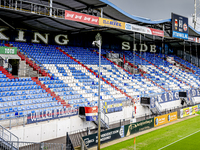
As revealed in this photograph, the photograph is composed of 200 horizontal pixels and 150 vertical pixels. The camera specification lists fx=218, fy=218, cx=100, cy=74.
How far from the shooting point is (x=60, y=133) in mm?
18016

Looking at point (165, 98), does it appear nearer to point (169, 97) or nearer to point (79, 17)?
point (169, 97)

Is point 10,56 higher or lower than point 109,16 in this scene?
lower

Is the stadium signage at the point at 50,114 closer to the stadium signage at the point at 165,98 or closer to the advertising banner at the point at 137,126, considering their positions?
the advertising banner at the point at 137,126

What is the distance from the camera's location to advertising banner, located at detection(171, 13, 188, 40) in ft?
112

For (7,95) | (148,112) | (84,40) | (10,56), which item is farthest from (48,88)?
(84,40)

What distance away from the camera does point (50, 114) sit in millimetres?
17297

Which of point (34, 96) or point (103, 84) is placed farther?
point (103, 84)

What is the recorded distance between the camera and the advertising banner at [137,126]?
65.0 feet

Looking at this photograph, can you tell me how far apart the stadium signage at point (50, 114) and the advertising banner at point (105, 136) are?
341cm

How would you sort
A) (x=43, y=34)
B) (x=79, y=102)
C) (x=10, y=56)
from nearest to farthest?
1. (x=79, y=102)
2. (x=10, y=56)
3. (x=43, y=34)

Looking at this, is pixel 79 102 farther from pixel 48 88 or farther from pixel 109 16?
pixel 109 16

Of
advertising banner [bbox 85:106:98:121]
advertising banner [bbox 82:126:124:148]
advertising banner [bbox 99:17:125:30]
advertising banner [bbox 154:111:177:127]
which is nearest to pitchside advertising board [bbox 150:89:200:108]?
advertising banner [bbox 154:111:177:127]

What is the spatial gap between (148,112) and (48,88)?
13509mm

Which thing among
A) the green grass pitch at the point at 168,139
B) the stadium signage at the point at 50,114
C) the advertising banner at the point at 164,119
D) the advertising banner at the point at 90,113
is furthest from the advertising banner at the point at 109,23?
the green grass pitch at the point at 168,139
